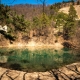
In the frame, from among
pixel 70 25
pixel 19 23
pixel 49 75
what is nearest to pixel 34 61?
pixel 49 75

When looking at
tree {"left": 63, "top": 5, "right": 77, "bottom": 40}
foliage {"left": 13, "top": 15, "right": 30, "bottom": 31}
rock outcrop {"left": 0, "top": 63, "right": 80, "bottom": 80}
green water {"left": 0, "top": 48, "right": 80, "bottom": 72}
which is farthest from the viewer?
tree {"left": 63, "top": 5, "right": 77, "bottom": 40}

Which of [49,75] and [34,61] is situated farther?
[34,61]

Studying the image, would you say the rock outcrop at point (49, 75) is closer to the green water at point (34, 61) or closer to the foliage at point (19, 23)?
the green water at point (34, 61)

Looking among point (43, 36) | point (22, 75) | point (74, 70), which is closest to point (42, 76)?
point (22, 75)

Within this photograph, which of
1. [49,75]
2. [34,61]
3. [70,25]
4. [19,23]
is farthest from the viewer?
[70,25]

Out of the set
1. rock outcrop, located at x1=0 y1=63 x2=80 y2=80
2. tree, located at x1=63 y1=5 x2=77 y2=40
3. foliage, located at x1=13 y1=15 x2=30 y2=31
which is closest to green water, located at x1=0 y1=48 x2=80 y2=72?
rock outcrop, located at x1=0 y1=63 x2=80 y2=80

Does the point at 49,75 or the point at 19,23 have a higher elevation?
the point at 19,23

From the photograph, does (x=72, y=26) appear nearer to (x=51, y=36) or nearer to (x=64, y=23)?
(x=64, y=23)

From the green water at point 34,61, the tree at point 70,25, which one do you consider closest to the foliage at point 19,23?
the tree at point 70,25

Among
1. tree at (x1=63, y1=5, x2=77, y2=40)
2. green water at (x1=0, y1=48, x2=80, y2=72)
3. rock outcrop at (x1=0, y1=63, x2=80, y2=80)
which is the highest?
tree at (x1=63, y1=5, x2=77, y2=40)

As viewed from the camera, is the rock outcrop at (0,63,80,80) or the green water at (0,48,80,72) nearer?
the rock outcrop at (0,63,80,80)

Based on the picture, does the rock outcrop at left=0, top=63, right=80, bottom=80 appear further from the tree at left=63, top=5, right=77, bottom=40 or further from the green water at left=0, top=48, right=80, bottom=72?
the tree at left=63, top=5, right=77, bottom=40

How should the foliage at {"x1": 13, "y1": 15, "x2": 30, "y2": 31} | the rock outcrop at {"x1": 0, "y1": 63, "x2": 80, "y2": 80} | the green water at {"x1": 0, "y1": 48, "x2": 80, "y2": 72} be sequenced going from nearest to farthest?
the rock outcrop at {"x1": 0, "y1": 63, "x2": 80, "y2": 80} → the green water at {"x1": 0, "y1": 48, "x2": 80, "y2": 72} → the foliage at {"x1": 13, "y1": 15, "x2": 30, "y2": 31}

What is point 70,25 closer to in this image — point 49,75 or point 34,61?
point 34,61
